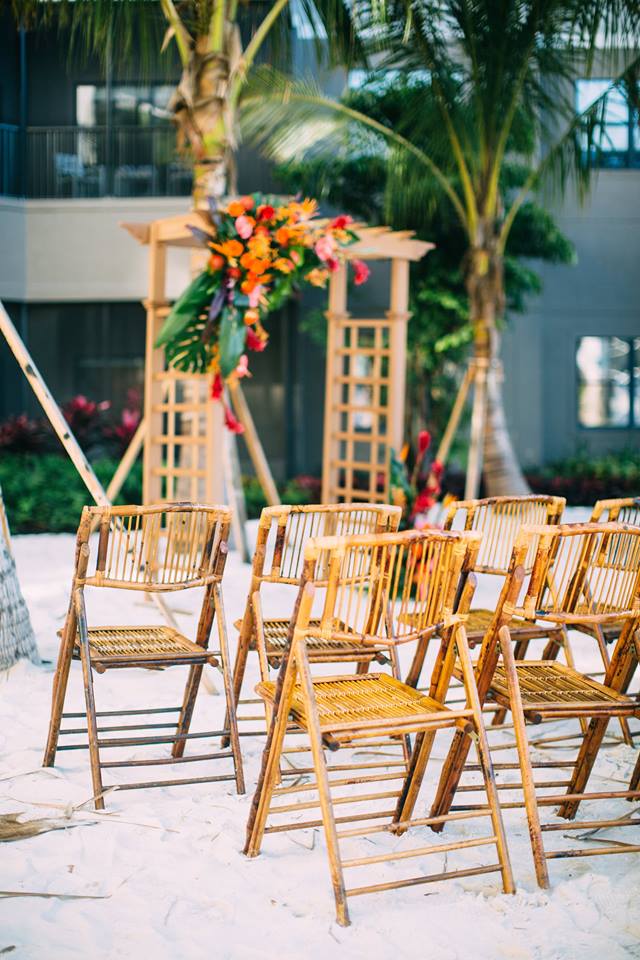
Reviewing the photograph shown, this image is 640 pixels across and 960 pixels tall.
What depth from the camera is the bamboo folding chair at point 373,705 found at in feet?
9.94

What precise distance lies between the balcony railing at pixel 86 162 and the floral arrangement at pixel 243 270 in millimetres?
7973

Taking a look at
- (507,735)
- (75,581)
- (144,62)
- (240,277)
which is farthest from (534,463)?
(75,581)

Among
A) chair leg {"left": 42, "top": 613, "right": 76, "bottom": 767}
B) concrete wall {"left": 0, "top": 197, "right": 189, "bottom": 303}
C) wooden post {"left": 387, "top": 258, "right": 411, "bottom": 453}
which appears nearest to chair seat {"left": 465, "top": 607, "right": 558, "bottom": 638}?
chair leg {"left": 42, "top": 613, "right": 76, "bottom": 767}

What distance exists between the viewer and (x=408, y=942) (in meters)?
2.86

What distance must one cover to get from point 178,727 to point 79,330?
10.7 m

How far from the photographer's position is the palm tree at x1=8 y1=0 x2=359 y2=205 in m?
7.71

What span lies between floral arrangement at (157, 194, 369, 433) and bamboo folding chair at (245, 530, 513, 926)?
3013 mm

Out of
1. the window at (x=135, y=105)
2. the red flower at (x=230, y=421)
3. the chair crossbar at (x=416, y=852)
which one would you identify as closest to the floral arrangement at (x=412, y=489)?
the red flower at (x=230, y=421)

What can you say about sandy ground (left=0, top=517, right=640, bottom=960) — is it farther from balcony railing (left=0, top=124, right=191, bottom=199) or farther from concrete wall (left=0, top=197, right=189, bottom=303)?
balcony railing (left=0, top=124, right=191, bottom=199)

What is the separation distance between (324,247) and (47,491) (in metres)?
5.86

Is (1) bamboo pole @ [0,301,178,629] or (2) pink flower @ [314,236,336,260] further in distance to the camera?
(2) pink flower @ [314,236,336,260]

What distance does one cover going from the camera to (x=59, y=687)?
13.2 feet

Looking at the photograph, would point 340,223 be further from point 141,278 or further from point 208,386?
point 141,278

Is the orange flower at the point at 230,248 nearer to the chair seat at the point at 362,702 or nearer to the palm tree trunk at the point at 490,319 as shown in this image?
the chair seat at the point at 362,702
